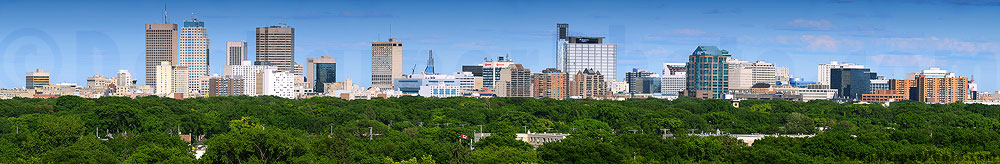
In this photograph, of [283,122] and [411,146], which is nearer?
[411,146]

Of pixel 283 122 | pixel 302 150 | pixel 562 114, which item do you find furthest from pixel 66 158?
pixel 562 114

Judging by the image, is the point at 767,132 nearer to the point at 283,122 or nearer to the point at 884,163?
the point at 283,122

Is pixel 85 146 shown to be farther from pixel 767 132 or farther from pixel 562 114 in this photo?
pixel 562 114

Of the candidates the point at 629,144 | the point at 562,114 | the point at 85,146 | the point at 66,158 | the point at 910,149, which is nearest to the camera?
the point at 66,158

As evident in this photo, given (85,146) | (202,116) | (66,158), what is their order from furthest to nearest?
(202,116) → (85,146) → (66,158)

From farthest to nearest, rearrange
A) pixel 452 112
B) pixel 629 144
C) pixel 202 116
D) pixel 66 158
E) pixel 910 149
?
pixel 452 112
pixel 202 116
pixel 629 144
pixel 910 149
pixel 66 158

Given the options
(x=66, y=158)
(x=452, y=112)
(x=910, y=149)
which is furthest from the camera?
(x=452, y=112)

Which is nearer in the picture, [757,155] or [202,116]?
[757,155]

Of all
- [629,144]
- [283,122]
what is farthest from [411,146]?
[283,122]
